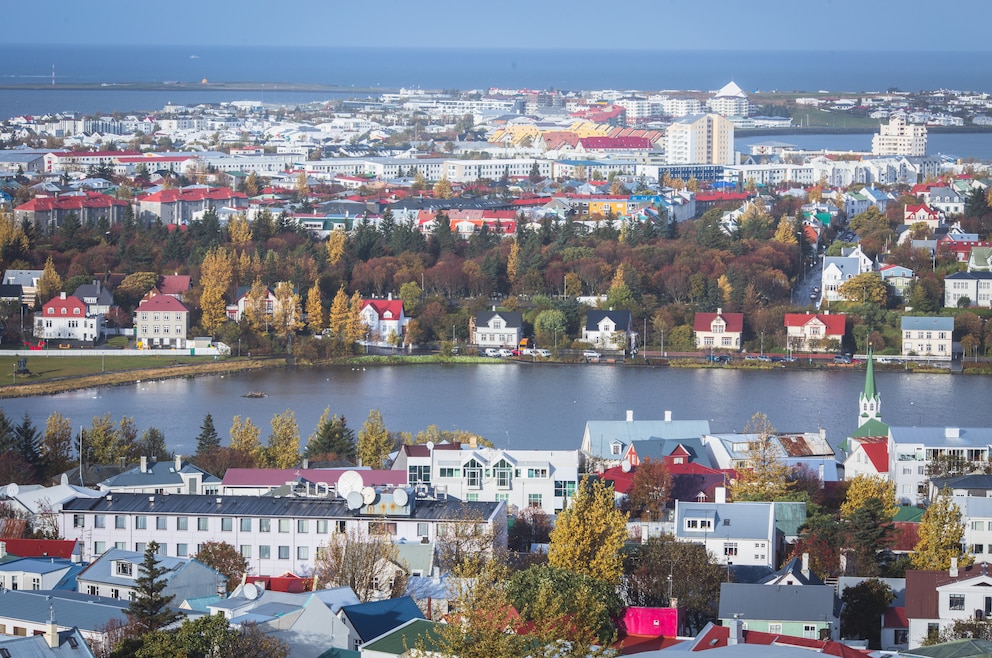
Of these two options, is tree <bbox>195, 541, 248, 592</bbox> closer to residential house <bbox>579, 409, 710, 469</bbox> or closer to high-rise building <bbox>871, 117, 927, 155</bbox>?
residential house <bbox>579, 409, 710, 469</bbox>

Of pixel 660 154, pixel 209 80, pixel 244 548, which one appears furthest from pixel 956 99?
pixel 244 548

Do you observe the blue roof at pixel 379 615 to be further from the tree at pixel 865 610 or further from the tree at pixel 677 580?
the tree at pixel 865 610

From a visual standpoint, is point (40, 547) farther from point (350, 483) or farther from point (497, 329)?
point (497, 329)

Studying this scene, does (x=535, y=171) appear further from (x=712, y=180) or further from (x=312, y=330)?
(x=312, y=330)

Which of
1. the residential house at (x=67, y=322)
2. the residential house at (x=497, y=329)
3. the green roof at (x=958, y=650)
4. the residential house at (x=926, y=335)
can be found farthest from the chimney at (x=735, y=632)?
the residential house at (x=67, y=322)

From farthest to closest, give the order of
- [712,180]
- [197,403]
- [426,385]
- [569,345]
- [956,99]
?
1. [956,99]
2. [712,180]
3. [569,345]
4. [426,385]
5. [197,403]

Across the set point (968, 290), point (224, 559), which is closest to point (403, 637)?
point (224, 559)

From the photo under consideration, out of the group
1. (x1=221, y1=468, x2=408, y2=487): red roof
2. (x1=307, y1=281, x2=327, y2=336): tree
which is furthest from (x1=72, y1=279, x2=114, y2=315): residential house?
(x1=221, y1=468, x2=408, y2=487): red roof
